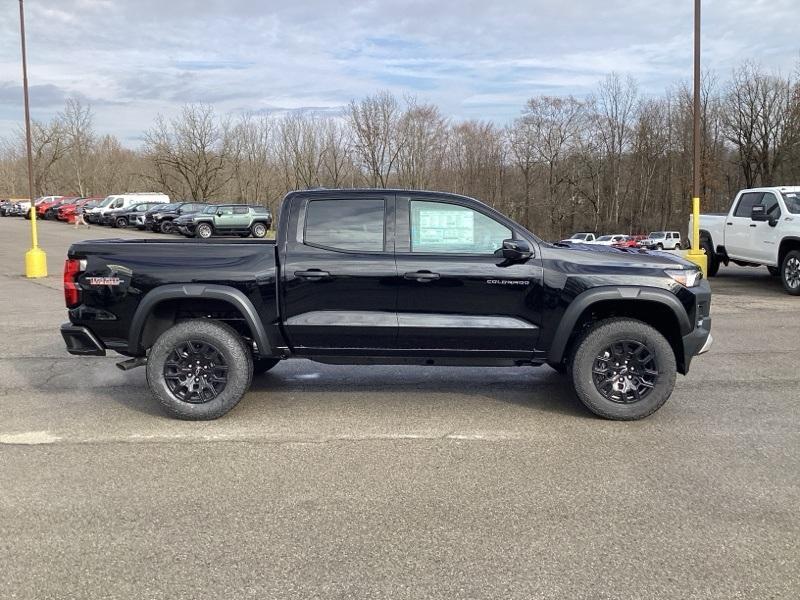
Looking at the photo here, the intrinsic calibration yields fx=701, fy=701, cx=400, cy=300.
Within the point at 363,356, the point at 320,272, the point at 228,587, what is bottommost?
the point at 228,587

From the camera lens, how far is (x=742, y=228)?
46.3ft

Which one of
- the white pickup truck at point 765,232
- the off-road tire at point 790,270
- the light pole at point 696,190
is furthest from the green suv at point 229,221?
the off-road tire at point 790,270

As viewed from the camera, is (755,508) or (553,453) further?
(553,453)

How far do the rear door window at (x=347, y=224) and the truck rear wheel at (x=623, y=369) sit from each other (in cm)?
187

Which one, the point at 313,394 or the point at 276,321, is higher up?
the point at 276,321

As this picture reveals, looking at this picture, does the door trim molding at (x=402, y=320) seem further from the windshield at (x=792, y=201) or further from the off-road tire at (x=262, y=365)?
the windshield at (x=792, y=201)

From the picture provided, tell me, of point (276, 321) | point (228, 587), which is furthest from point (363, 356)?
point (228, 587)

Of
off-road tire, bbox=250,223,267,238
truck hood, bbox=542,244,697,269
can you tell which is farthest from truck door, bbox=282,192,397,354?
off-road tire, bbox=250,223,267,238

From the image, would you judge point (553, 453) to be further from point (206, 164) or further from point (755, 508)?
point (206, 164)

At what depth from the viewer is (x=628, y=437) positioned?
5.26m

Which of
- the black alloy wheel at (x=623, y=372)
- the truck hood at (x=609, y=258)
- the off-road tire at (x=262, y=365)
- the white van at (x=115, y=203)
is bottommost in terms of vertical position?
the off-road tire at (x=262, y=365)

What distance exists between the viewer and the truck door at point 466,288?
550 centimetres

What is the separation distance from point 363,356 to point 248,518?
6.82ft

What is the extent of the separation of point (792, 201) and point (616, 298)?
9.75 meters
